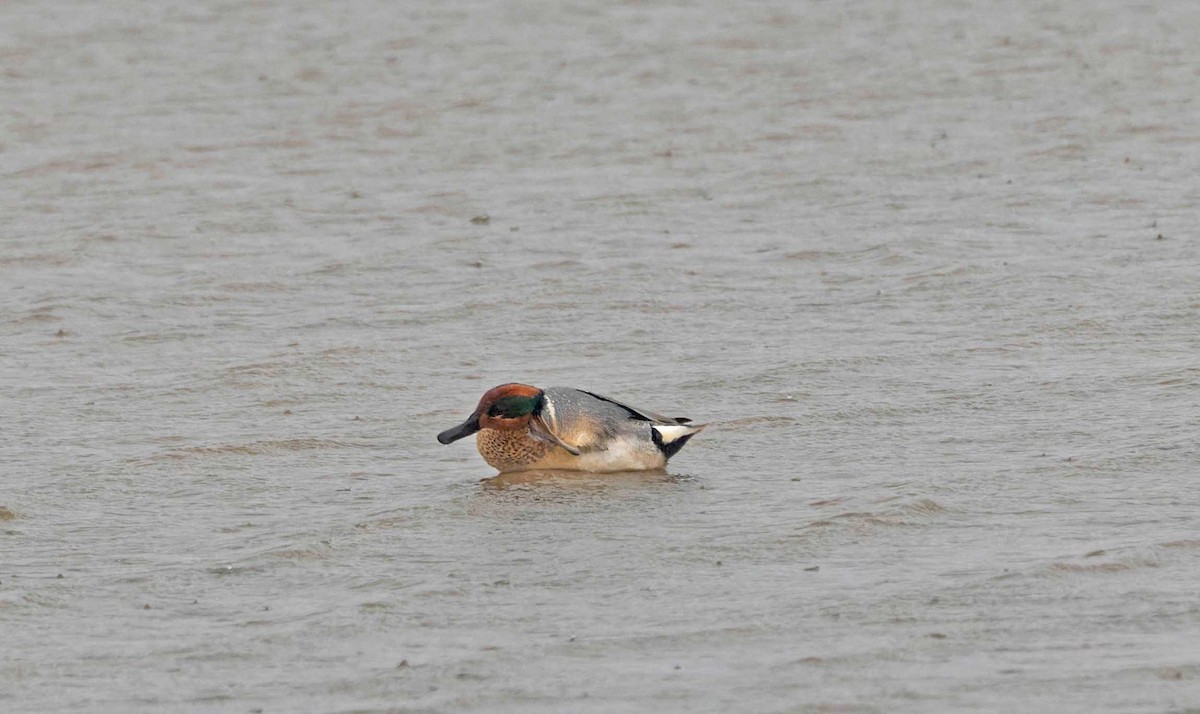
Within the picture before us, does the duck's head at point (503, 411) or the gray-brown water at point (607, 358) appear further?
the duck's head at point (503, 411)

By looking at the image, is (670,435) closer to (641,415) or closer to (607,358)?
(641,415)

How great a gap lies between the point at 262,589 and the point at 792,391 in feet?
10.9

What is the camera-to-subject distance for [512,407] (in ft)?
26.5

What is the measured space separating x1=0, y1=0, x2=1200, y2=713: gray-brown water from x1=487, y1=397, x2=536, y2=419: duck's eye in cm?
27

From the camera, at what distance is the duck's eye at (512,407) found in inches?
318

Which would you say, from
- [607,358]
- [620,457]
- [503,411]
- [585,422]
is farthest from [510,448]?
[607,358]

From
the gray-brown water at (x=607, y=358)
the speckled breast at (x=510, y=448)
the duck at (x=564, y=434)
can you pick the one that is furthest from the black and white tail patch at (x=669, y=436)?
the speckled breast at (x=510, y=448)

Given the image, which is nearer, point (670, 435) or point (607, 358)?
point (670, 435)

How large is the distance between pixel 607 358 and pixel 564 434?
193 cm

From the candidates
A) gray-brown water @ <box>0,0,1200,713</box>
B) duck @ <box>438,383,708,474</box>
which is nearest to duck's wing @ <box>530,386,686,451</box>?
duck @ <box>438,383,708,474</box>

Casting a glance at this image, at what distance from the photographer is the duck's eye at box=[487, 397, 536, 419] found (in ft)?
26.5

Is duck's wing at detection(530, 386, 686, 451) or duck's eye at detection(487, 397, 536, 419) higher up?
duck's eye at detection(487, 397, 536, 419)

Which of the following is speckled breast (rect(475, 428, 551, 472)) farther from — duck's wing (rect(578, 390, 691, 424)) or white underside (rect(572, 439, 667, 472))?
duck's wing (rect(578, 390, 691, 424))

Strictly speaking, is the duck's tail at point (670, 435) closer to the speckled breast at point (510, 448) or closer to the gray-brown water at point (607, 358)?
the gray-brown water at point (607, 358)
